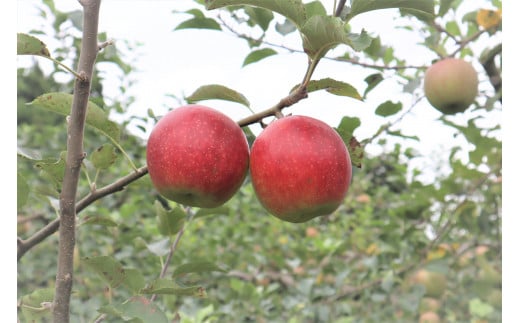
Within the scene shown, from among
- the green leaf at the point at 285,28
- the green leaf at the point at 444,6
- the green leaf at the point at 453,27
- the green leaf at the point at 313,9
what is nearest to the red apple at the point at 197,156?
the green leaf at the point at 313,9

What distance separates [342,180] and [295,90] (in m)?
0.16

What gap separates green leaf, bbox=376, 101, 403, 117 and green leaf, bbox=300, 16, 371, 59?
84cm

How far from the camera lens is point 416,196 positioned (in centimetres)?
197

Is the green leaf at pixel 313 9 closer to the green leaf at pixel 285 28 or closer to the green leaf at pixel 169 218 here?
the green leaf at pixel 285 28

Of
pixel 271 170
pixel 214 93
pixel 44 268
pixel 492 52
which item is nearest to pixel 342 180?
pixel 271 170

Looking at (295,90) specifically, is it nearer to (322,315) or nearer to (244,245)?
(322,315)

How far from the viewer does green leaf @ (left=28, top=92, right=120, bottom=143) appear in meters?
0.83

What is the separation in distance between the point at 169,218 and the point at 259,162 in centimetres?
45

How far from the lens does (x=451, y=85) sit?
1812 millimetres

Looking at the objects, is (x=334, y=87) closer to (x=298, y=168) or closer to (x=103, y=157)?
(x=298, y=168)

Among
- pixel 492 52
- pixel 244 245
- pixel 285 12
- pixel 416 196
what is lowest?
pixel 244 245

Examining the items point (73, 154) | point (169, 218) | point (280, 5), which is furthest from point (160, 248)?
point (280, 5)

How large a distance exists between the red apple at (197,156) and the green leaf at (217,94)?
43mm

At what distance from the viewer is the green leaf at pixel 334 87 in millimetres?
818
